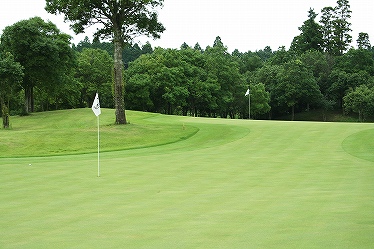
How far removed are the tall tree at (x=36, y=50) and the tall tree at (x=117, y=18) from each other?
15.8 meters

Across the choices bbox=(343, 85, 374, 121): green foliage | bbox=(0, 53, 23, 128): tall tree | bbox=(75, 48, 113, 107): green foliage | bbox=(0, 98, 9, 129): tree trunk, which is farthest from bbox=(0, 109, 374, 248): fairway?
bbox=(343, 85, 374, 121): green foliage

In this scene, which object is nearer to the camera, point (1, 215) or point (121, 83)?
point (1, 215)

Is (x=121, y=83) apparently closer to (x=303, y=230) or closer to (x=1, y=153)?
(x=1, y=153)

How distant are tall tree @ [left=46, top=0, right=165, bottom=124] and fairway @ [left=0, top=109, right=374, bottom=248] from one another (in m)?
9.97

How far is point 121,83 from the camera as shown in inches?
1432

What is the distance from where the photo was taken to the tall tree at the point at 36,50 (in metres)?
50.8

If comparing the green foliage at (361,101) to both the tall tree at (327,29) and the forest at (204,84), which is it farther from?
the tall tree at (327,29)

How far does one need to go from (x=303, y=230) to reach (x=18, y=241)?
5.27 metres

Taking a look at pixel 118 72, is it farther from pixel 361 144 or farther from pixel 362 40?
pixel 362 40

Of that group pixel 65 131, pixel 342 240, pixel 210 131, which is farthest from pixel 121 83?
pixel 342 240

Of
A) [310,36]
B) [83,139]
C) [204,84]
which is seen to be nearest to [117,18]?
[83,139]

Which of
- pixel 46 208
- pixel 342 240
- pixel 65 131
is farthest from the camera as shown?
pixel 65 131

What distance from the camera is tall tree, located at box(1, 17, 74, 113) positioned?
5078 cm

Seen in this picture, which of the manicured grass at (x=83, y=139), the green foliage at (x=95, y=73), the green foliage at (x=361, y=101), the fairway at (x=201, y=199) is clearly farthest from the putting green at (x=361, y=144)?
the green foliage at (x=95, y=73)
